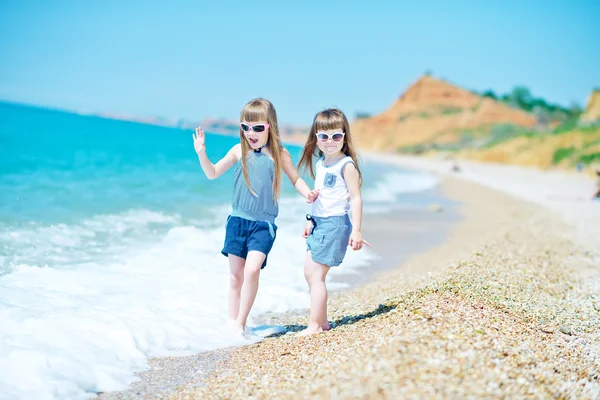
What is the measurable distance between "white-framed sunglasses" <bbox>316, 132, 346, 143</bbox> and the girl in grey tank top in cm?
29

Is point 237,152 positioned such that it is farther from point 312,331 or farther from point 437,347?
point 437,347

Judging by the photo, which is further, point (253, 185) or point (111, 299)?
point (111, 299)

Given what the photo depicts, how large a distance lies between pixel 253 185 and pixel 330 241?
75cm

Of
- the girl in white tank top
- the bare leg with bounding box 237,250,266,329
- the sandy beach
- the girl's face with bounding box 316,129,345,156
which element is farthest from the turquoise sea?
the girl's face with bounding box 316,129,345,156

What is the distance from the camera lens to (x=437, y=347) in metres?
3.00

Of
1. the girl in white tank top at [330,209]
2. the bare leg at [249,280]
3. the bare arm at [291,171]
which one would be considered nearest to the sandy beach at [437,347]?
the bare leg at [249,280]

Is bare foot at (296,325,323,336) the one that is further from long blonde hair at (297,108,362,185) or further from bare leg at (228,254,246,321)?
long blonde hair at (297,108,362,185)

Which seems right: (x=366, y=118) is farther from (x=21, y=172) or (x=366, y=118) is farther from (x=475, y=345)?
(x=475, y=345)

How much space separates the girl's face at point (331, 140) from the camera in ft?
13.9

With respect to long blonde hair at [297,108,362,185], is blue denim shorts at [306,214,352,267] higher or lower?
lower

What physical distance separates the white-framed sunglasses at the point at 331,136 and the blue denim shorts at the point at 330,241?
0.60 meters

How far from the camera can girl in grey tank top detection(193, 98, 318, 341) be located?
169 inches

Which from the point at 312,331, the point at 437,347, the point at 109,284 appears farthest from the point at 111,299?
the point at 437,347

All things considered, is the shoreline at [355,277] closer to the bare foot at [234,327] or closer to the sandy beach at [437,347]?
the sandy beach at [437,347]
